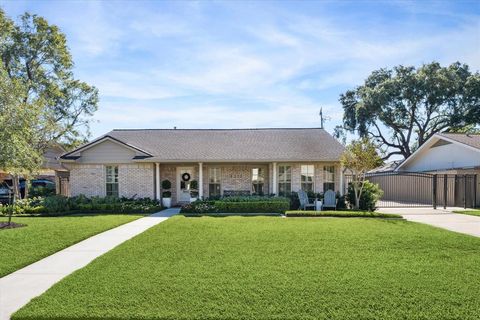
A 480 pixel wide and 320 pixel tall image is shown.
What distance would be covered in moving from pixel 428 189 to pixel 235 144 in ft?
44.9

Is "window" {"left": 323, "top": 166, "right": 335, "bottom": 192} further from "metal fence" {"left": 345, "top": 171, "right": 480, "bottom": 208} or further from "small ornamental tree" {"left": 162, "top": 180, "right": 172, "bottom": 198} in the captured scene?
"small ornamental tree" {"left": 162, "top": 180, "right": 172, "bottom": 198}

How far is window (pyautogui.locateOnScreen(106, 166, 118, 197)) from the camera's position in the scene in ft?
64.0

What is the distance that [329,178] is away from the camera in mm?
19516

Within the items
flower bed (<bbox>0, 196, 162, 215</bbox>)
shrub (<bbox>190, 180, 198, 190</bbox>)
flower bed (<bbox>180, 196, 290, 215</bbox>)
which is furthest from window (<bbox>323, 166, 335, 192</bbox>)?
flower bed (<bbox>0, 196, 162, 215</bbox>)

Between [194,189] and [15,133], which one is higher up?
[15,133]

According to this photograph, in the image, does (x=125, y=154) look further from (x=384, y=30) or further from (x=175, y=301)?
(x=175, y=301)

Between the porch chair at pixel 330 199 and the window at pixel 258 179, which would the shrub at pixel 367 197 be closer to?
the porch chair at pixel 330 199

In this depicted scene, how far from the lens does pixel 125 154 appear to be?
63.0ft

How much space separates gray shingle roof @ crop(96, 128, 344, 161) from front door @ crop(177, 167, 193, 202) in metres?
1.19

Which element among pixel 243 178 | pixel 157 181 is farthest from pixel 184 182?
pixel 243 178

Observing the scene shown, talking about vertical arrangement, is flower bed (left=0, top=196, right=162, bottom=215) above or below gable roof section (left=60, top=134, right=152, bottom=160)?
below

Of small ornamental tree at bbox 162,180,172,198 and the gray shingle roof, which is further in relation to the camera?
small ornamental tree at bbox 162,180,172,198

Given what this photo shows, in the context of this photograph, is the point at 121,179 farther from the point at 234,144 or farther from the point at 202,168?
the point at 234,144

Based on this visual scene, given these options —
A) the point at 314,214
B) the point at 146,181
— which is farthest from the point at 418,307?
the point at 146,181
